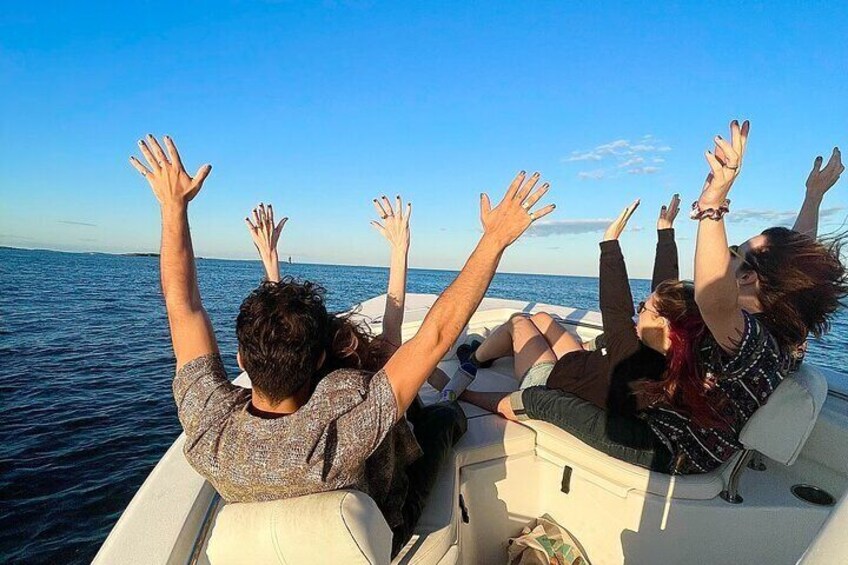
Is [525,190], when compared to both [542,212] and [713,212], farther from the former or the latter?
[713,212]

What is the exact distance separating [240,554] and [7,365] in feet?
34.1

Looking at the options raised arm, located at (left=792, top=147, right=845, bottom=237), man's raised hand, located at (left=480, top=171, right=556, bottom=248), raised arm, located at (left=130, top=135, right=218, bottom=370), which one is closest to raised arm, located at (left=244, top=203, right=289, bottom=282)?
raised arm, located at (left=130, top=135, right=218, bottom=370)

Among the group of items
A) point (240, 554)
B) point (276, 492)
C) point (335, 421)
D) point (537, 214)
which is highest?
point (537, 214)

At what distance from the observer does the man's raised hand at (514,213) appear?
1456mm

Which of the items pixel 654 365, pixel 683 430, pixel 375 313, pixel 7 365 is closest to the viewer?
pixel 683 430

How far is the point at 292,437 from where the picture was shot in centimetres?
122

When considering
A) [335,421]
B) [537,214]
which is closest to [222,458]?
[335,421]

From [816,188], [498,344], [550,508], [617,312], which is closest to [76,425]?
[498,344]

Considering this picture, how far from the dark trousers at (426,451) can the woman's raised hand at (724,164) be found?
4.68ft

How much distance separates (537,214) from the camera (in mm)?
1502

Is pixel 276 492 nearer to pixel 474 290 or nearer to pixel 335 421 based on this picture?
pixel 335 421

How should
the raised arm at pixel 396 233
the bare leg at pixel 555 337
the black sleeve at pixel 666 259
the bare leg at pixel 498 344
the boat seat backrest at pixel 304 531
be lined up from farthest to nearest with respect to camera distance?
the bare leg at pixel 498 344
the bare leg at pixel 555 337
the black sleeve at pixel 666 259
the raised arm at pixel 396 233
the boat seat backrest at pixel 304 531

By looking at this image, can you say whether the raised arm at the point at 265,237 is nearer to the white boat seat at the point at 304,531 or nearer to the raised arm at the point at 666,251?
the white boat seat at the point at 304,531

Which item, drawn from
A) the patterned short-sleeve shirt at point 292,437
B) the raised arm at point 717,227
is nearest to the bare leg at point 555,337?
the raised arm at point 717,227
